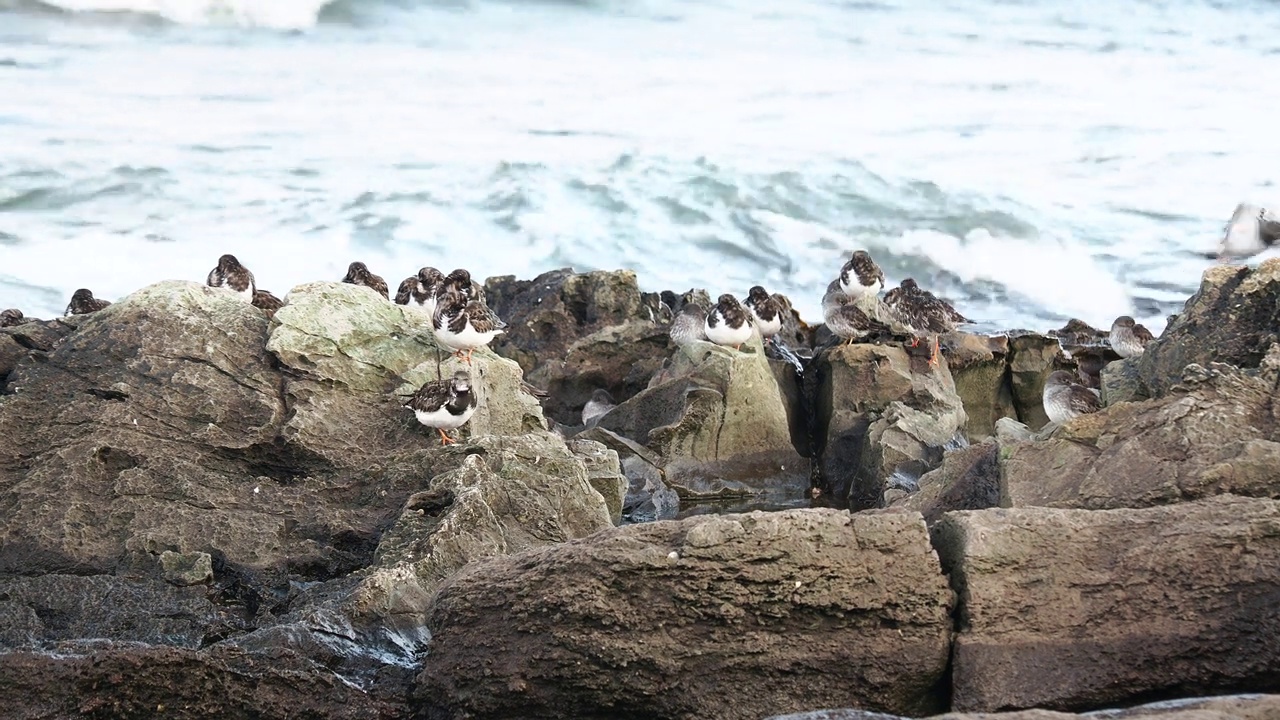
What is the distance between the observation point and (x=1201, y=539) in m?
5.60

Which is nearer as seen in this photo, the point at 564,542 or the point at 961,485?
the point at 564,542

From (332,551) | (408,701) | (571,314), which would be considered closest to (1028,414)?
(571,314)

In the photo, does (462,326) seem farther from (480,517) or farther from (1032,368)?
(1032,368)

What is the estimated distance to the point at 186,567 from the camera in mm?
7328

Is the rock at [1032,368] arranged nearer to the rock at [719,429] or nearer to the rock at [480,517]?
the rock at [719,429]

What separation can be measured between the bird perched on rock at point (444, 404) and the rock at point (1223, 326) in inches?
162

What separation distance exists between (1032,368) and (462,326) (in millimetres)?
5695

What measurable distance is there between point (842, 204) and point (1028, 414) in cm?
1192

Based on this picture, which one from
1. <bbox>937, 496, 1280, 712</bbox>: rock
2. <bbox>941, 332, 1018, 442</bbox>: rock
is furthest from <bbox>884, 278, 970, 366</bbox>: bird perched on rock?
<bbox>937, 496, 1280, 712</bbox>: rock

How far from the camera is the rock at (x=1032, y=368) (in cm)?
1316

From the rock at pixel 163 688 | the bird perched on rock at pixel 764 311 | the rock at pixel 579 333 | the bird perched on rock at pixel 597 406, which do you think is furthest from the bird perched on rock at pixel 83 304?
the rock at pixel 163 688

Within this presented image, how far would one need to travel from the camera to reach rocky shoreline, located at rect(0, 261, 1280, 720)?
5.57 meters

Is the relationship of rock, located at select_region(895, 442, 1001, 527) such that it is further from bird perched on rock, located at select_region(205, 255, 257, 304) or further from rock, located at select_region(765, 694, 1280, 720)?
bird perched on rock, located at select_region(205, 255, 257, 304)

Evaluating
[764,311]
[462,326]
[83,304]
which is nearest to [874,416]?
[764,311]
